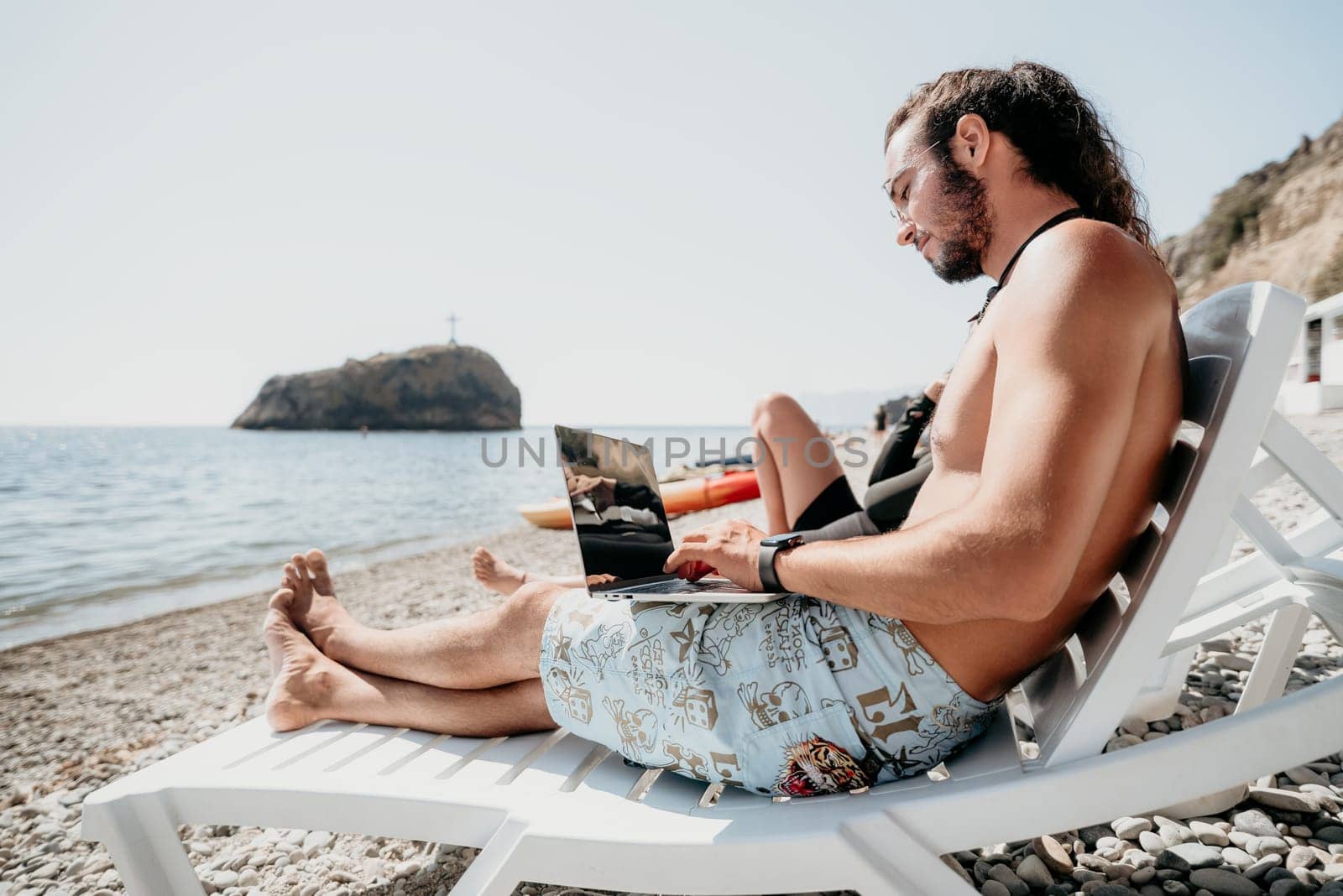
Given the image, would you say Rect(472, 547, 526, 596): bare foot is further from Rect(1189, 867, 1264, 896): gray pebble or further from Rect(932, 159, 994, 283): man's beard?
Rect(1189, 867, 1264, 896): gray pebble

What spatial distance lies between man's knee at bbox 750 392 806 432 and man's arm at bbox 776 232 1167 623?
1572 millimetres

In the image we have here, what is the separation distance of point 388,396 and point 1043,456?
3549 inches

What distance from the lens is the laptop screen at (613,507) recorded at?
1.54 metres

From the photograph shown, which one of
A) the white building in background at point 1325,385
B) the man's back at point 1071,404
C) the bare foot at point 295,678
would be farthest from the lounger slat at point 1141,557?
the white building in background at point 1325,385

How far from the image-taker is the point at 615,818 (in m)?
1.27

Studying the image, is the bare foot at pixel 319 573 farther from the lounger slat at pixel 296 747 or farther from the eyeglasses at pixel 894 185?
the eyeglasses at pixel 894 185

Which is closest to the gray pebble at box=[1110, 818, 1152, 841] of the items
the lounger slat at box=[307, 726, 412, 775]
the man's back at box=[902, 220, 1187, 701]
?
the man's back at box=[902, 220, 1187, 701]

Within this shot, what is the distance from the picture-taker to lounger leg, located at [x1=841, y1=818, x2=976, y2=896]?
3.66 ft

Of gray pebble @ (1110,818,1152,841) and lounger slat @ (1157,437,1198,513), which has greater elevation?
lounger slat @ (1157,437,1198,513)

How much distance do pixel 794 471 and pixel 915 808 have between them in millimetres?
1677

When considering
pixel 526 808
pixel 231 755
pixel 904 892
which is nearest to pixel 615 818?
pixel 526 808

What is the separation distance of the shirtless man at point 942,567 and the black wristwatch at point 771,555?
2cm

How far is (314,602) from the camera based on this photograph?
2.54 meters

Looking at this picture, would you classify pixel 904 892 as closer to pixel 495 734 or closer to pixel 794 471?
pixel 495 734
